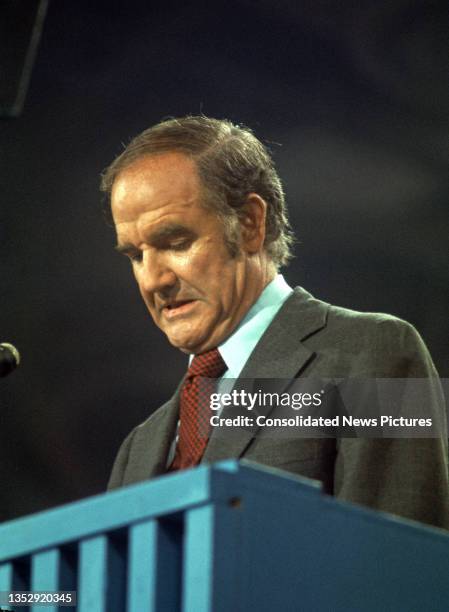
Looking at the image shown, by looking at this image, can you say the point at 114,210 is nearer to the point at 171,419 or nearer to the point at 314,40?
the point at 171,419

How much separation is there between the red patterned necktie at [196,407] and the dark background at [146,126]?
45 cm

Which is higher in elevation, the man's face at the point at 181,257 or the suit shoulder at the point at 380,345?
the man's face at the point at 181,257

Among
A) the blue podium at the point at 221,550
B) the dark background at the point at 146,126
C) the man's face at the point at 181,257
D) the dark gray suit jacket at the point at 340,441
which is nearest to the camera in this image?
the blue podium at the point at 221,550

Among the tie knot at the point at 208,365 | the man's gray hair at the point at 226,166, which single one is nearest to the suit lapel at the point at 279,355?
the tie knot at the point at 208,365

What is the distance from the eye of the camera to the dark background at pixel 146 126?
246cm

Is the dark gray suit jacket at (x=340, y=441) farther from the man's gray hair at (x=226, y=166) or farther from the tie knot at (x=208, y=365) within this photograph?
the man's gray hair at (x=226, y=166)

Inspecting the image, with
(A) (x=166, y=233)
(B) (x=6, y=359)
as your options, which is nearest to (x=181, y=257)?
(A) (x=166, y=233)

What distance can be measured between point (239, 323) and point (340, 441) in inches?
18.9

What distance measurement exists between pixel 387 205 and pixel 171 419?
2.61 ft

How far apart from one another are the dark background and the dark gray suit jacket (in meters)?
0.40

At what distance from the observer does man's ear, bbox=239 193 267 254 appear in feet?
7.38

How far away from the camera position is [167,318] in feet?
7.04

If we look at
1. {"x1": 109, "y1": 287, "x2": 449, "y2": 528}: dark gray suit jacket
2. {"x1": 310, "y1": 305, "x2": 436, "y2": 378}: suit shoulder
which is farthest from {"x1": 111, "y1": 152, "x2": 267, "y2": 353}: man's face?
{"x1": 310, "y1": 305, "x2": 436, "y2": 378}: suit shoulder

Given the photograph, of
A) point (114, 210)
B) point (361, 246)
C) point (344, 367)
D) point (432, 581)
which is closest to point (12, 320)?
point (114, 210)
